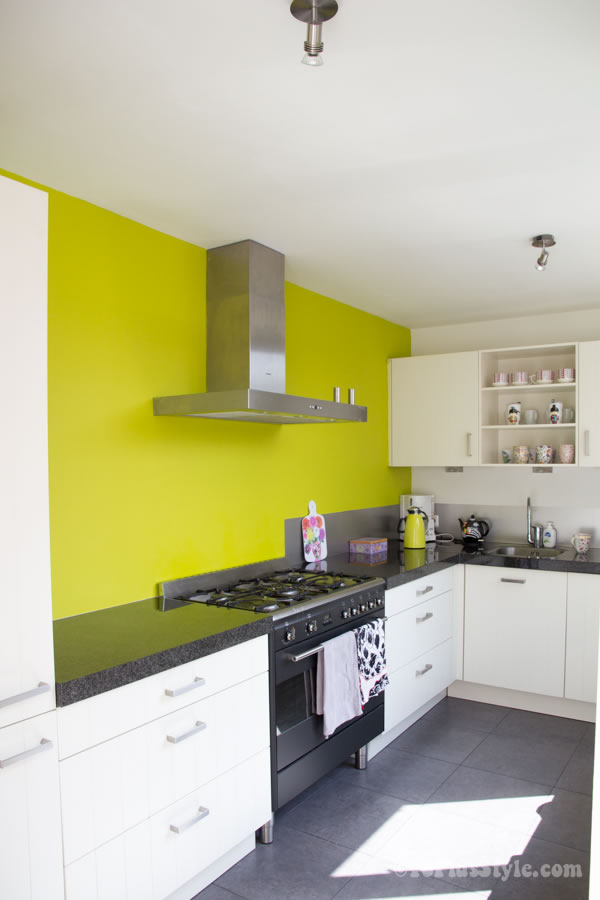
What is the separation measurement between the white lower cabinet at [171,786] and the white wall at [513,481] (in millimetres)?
2603

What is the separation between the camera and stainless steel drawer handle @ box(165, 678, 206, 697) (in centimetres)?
193

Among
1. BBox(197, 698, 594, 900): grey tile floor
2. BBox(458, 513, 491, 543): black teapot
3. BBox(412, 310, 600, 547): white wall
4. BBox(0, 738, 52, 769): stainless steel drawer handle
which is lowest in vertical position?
BBox(197, 698, 594, 900): grey tile floor

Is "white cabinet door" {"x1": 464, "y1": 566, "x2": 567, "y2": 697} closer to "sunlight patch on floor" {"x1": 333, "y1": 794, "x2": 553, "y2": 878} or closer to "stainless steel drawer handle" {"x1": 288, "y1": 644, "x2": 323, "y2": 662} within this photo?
"sunlight patch on floor" {"x1": 333, "y1": 794, "x2": 553, "y2": 878}

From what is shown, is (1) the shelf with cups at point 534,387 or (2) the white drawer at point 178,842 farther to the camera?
(1) the shelf with cups at point 534,387

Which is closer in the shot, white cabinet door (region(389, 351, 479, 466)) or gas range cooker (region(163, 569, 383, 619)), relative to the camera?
gas range cooker (region(163, 569, 383, 619))

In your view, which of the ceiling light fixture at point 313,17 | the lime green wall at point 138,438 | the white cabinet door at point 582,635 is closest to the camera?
the ceiling light fixture at point 313,17

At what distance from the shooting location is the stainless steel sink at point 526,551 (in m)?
3.97

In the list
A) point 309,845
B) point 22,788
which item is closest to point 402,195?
point 22,788

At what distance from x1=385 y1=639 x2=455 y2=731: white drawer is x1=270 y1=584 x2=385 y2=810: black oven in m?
0.38

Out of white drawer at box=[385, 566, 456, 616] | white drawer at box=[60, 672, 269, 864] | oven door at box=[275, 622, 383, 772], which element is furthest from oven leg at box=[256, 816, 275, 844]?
white drawer at box=[385, 566, 456, 616]

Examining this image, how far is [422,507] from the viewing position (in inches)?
177

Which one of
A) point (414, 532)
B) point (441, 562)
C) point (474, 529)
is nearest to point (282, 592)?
point (441, 562)

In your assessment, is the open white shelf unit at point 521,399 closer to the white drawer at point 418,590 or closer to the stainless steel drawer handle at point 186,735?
the white drawer at point 418,590

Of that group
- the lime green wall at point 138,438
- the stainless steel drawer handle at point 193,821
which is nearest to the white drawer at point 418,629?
the lime green wall at point 138,438
